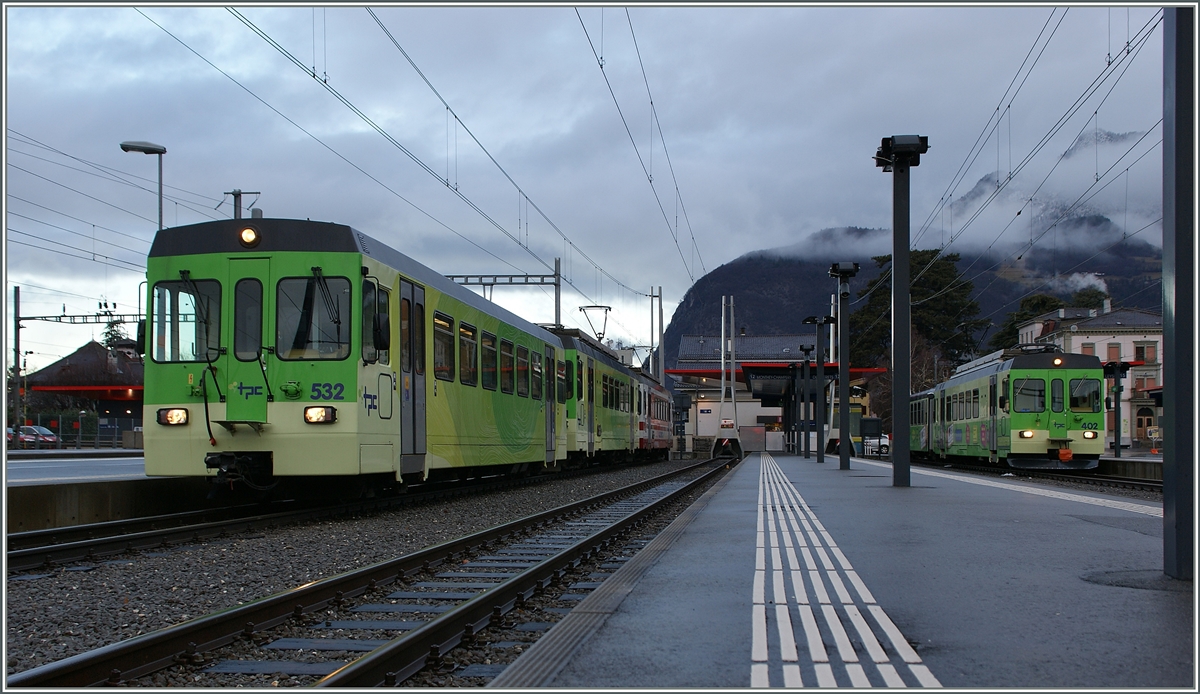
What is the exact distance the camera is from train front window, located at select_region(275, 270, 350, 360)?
42.4 feet

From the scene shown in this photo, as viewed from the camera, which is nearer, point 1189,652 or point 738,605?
point 1189,652

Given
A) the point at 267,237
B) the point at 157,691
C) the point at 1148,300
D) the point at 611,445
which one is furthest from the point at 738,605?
the point at 1148,300

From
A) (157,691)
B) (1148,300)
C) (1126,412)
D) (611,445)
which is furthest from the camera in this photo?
(1148,300)

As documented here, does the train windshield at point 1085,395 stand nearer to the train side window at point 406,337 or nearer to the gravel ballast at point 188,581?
the gravel ballast at point 188,581

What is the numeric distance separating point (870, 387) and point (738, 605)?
290ft

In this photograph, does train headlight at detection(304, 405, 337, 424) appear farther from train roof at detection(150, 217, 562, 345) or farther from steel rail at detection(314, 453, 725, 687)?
steel rail at detection(314, 453, 725, 687)

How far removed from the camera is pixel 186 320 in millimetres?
13195

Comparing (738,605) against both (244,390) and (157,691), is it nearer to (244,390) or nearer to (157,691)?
(157,691)

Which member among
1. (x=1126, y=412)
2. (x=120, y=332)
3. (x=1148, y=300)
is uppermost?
(x=1148, y=300)

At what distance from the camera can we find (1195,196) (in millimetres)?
6965

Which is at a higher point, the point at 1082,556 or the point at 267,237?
the point at 267,237

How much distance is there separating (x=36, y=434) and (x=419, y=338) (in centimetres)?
3747

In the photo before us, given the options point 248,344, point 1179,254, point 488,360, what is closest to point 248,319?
point 248,344

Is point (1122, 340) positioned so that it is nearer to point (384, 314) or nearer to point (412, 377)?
point (412, 377)
